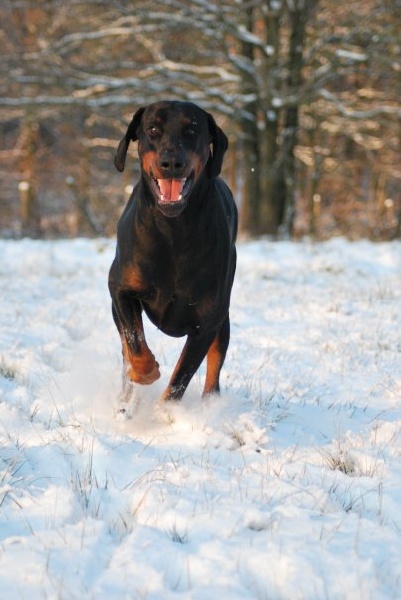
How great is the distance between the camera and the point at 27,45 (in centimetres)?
2016

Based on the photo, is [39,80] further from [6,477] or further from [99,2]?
[6,477]

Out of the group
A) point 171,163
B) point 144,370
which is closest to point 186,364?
point 144,370

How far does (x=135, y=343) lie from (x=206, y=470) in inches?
37.2

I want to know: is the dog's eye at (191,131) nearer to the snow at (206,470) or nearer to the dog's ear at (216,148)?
the dog's ear at (216,148)

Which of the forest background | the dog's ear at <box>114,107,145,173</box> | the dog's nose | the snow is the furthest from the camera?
the forest background

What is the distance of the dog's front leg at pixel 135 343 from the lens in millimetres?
3348

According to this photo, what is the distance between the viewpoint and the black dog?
3.17 metres

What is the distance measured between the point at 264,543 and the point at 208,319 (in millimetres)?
1388

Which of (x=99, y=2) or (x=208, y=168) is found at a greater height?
(x=99, y=2)

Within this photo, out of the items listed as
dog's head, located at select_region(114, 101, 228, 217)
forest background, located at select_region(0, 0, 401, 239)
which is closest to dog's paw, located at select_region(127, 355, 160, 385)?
dog's head, located at select_region(114, 101, 228, 217)

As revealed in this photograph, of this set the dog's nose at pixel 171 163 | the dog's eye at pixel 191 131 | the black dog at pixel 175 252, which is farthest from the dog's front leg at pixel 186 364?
the dog's eye at pixel 191 131

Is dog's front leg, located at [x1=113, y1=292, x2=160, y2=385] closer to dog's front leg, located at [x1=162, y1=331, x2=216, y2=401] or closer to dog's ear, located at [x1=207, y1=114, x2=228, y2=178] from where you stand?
dog's front leg, located at [x1=162, y1=331, x2=216, y2=401]

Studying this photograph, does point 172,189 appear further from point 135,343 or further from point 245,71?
point 245,71

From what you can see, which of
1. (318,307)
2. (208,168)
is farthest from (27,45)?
(208,168)
